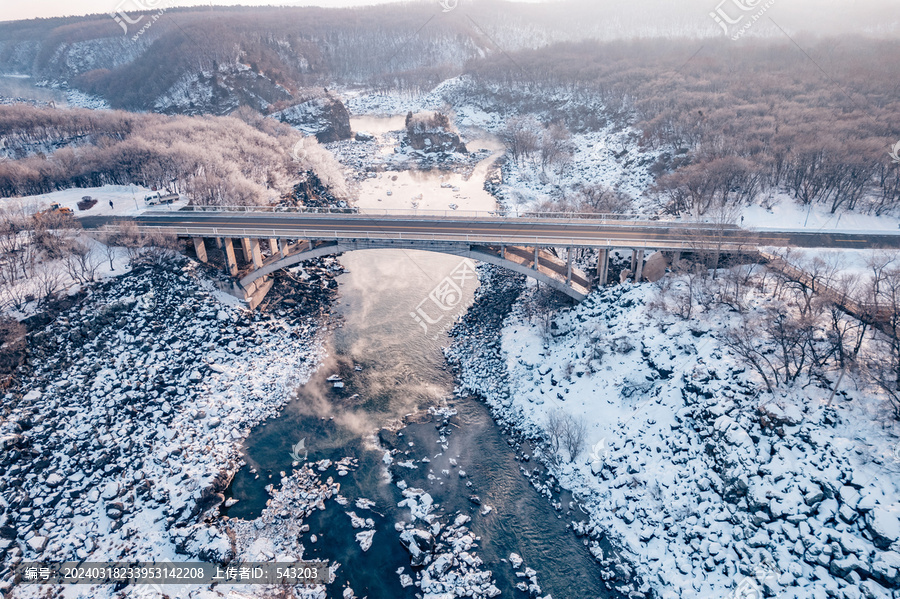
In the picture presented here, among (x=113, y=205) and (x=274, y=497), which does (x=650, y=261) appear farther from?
(x=113, y=205)

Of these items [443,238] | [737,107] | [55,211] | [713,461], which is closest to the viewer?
[713,461]

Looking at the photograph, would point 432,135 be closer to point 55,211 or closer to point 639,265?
point 55,211

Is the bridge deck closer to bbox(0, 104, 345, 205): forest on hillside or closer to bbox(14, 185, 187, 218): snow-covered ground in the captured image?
bbox(14, 185, 187, 218): snow-covered ground

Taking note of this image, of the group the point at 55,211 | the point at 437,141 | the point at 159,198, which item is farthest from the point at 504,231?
the point at 437,141

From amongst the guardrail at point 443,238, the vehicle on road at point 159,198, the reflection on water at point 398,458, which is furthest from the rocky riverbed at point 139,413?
the vehicle on road at point 159,198

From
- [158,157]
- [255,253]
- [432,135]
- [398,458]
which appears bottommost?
[398,458]

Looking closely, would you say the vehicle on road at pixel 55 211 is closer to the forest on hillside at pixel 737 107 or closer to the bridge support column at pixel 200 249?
the bridge support column at pixel 200 249

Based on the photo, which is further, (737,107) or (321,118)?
(321,118)
